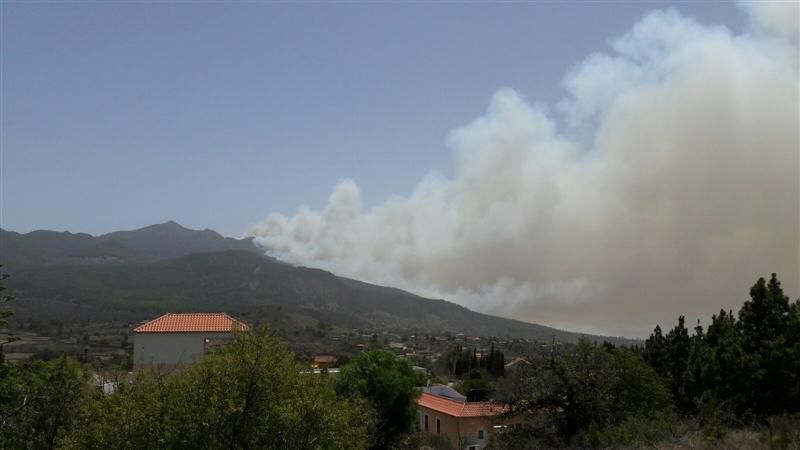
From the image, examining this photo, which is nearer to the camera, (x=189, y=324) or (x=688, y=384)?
(x=688, y=384)

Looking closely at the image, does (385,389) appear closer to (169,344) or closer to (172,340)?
(172,340)

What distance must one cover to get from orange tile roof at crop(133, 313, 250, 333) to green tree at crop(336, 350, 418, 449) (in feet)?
38.6

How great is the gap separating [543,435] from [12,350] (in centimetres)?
7847

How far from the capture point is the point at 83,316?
435ft

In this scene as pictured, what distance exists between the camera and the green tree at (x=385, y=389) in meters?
43.2

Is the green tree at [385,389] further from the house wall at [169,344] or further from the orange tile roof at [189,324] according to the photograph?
the house wall at [169,344]

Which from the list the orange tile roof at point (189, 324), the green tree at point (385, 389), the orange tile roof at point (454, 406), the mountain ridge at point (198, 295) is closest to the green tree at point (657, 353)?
the orange tile roof at point (454, 406)

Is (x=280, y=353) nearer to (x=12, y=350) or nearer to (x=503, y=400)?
(x=503, y=400)

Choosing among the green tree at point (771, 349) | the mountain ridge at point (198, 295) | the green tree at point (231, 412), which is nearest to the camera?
the green tree at point (231, 412)

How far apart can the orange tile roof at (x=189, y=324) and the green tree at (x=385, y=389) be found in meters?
11.8

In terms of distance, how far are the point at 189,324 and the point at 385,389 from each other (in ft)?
56.8

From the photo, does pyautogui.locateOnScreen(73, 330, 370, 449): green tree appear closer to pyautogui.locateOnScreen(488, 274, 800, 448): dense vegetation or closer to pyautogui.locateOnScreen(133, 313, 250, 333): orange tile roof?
pyautogui.locateOnScreen(488, 274, 800, 448): dense vegetation

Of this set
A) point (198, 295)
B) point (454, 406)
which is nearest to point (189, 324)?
point (454, 406)

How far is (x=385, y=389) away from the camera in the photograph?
4366 centimetres
